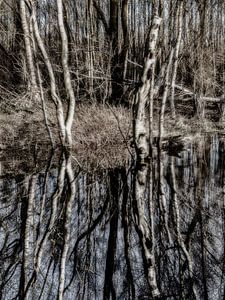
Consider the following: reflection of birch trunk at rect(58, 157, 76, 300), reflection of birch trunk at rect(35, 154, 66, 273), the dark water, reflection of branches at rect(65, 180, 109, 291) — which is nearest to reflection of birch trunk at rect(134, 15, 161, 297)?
the dark water

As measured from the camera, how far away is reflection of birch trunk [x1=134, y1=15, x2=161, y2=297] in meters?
4.97

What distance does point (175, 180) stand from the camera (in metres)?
8.55

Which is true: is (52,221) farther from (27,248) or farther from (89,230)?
(27,248)

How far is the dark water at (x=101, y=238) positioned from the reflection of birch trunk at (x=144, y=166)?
7 centimetres

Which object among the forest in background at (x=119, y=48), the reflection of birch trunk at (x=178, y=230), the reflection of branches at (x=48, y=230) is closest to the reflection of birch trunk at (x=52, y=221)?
the reflection of branches at (x=48, y=230)

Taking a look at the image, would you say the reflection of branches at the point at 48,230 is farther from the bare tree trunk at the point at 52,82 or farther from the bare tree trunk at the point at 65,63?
the bare tree trunk at the point at 65,63

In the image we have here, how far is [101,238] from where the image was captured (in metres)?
5.79

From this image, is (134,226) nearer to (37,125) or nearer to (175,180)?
(175,180)

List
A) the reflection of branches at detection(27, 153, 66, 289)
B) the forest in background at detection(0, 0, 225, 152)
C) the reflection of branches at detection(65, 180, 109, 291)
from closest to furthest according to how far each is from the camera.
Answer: the reflection of branches at detection(27, 153, 66, 289) → the reflection of branches at detection(65, 180, 109, 291) → the forest in background at detection(0, 0, 225, 152)

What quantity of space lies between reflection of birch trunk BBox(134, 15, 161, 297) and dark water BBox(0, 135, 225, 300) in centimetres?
7

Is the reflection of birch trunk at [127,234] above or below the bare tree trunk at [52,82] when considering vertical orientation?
below

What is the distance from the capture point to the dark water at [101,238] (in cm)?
462

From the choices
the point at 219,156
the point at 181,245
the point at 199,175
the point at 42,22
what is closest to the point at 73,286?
the point at 181,245

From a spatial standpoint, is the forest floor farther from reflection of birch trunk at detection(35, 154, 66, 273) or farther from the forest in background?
reflection of birch trunk at detection(35, 154, 66, 273)
